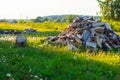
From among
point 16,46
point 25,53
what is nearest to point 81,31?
point 16,46

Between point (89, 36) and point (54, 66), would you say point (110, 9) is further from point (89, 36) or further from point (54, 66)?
point (54, 66)

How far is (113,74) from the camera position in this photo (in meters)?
14.3

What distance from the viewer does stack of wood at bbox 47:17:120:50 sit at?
72.3ft

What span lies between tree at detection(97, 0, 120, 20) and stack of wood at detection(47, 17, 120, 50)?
5636 cm

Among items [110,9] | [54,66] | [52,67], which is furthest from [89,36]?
[110,9]

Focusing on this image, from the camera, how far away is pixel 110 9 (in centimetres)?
8150

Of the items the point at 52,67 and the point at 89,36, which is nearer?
the point at 52,67

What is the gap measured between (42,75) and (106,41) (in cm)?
1043

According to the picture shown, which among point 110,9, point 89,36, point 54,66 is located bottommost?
point 110,9

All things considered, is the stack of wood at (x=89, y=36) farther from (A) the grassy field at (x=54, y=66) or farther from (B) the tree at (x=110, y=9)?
(B) the tree at (x=110, y=9)

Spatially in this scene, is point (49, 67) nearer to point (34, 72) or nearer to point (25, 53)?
point (34, 72)

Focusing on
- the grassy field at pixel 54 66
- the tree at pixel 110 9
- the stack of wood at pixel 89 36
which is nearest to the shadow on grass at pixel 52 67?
the grassy field at pixel 54 66

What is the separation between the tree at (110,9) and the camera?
80875 millimetres

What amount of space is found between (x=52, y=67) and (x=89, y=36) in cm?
897
